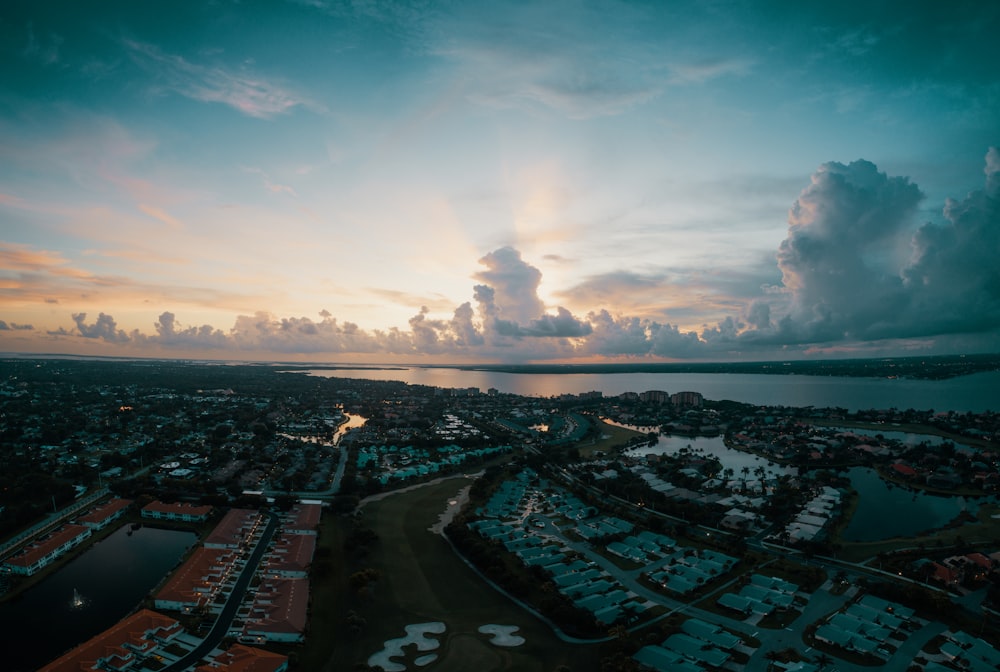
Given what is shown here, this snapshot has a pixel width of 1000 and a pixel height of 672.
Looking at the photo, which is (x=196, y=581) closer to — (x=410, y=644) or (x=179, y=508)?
(x=410, y=644)

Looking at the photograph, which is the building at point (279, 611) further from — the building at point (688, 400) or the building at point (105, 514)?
the building at point (688, 400)

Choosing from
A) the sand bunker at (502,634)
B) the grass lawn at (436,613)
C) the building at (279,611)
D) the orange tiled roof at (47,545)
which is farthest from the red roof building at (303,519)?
the sand bunker at (502,634)

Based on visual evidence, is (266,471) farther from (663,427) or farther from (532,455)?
(663,427)

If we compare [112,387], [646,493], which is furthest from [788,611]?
[112,387]

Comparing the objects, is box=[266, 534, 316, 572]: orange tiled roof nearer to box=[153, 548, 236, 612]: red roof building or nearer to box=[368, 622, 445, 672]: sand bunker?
box=[153, 548, 236, 612]: red roof building

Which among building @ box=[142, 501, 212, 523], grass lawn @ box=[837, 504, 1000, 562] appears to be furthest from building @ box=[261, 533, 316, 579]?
grass lawn @ box=[837, 504, 1000, 562]
